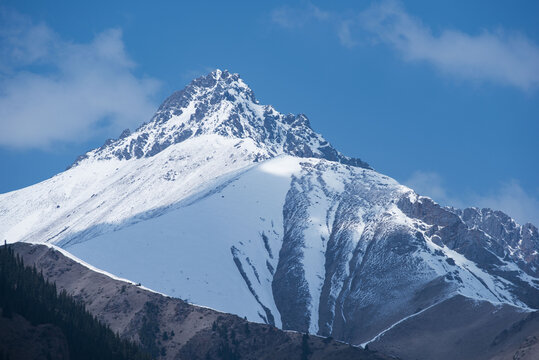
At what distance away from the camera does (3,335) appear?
198 metres

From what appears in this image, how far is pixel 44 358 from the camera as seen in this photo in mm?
199750

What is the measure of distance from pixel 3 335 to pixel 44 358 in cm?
824
